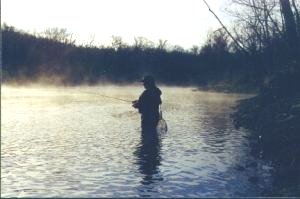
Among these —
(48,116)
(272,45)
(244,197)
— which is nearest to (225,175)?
(244,197)

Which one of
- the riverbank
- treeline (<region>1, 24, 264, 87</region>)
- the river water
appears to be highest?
treeline (<region>1, 24, 264, 87</region>)

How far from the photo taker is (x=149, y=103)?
62.2 feet

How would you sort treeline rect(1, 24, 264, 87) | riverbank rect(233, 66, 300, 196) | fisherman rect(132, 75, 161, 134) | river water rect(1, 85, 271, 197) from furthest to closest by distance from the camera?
treeline rect(1, 24, 264, 87) → fisherman rect(132, 75, 161, 134) → riverbank rect(233, 66, 300, 196) → river water rect(1, 85, 271, 197)

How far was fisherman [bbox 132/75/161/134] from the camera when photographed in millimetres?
18828

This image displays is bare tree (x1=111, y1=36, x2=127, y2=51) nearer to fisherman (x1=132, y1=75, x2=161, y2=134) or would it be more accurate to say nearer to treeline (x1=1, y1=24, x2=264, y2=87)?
treeline (x1=1, y1=24, x2=264, y2=87)

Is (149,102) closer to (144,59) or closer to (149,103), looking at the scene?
(149,103)

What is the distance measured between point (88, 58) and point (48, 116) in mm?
98467

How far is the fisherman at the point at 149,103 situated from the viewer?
18828mm

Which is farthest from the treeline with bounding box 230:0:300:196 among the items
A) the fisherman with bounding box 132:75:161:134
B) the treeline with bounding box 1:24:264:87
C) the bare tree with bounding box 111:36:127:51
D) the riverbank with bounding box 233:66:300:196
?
the bare tree with bounding box 111:36:127:51

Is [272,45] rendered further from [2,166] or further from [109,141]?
[2,166]

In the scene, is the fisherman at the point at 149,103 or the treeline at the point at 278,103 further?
the fisherman at the point at 149,103

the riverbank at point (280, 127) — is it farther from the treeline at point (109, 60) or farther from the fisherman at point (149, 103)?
the treeline at point (109, 60)

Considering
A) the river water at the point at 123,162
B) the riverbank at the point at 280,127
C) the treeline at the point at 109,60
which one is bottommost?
the river water at the point at 123,162

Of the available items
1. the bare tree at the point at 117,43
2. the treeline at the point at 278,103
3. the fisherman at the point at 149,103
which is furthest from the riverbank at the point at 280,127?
the bare tree at the point at 117,43
